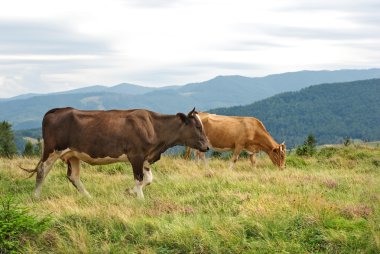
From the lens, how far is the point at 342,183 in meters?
13.8

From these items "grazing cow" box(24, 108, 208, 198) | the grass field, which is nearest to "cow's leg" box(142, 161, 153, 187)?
"grazing cow" box(24, 108, 208, 198)

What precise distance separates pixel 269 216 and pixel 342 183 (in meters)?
A: 5.64

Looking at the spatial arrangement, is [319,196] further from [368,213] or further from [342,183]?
[342,183]

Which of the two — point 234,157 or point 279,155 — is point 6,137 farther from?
point 279,155

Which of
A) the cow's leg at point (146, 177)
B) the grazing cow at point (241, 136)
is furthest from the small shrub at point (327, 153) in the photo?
the cow's leg at point (146, 177)

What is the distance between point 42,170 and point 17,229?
14.7 feet

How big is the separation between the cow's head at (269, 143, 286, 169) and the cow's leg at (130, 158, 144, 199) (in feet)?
27.6

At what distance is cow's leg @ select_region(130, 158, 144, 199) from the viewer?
12.3 metres

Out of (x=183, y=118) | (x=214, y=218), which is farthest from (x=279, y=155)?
(x=214, y=218)

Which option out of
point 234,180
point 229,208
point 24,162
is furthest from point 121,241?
point 24,162

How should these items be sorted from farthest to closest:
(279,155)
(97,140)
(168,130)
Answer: (279,155)
(168,130)
(97,140)

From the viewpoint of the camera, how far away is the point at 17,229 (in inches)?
342

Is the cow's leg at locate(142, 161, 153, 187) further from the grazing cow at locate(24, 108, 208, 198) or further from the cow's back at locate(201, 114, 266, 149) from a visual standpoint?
the cow's back at locate(201, 114, 266, 149)

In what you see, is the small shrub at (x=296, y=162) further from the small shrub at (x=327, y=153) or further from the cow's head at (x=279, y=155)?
the small shrub at (x=327, y=153)
